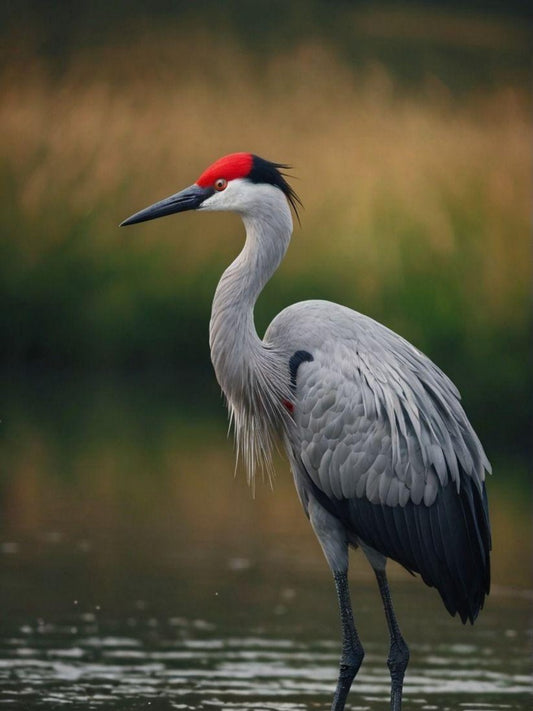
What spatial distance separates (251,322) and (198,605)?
9.47ft

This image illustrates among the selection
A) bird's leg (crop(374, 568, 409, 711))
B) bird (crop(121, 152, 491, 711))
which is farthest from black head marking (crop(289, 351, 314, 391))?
bird's leg (crop(374, 568, 409, 711))

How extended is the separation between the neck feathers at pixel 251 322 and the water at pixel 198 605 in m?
1.48

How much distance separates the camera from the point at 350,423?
23.2 ft

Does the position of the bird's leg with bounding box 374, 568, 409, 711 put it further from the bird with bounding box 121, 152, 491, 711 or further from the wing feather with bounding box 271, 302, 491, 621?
the wing feather with bounding box 271, 302, 491, 621

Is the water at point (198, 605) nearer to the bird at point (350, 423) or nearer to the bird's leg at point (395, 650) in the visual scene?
the bird's leg at point (395, 650)

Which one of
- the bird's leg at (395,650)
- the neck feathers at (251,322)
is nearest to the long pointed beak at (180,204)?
the neck feathers at (251,322)

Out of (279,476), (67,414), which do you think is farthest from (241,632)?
(67,414)

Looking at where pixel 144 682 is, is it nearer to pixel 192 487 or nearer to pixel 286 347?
pixel 286 347

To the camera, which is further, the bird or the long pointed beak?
the long pointed beak

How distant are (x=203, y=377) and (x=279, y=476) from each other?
13130 mm

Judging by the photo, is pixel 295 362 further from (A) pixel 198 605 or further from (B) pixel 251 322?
(A) pixel 198 605

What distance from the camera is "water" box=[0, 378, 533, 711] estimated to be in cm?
791

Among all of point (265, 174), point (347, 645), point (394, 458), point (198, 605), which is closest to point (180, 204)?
point (265, 174)

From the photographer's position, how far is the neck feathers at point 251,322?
7355 mm
